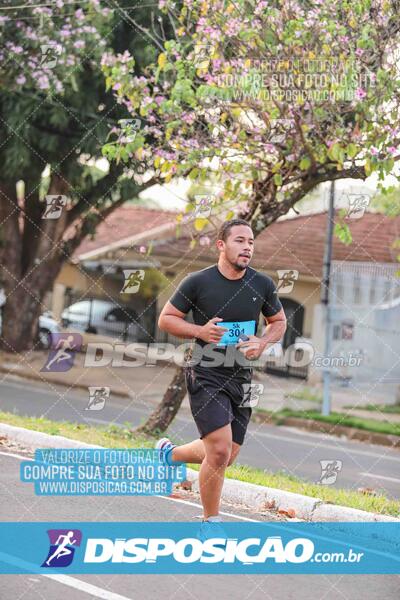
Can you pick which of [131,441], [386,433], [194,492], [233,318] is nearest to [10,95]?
[386,433]

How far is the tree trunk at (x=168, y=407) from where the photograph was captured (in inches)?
523

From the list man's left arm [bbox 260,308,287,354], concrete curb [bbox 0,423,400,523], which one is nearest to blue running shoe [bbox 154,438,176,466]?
man's left arm [bbox 260,308,287,354]

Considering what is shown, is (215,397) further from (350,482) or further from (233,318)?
(350,482)

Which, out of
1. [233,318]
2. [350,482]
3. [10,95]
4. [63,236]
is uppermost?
[10,95]

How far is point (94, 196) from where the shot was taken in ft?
80.6

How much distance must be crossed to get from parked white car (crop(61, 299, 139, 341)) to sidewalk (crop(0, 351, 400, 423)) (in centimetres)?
419

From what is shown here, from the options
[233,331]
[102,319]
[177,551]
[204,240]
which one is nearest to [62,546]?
[177,551]

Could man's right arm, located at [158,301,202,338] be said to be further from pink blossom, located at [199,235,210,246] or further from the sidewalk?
the sidewalk

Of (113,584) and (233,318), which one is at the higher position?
(233,318)

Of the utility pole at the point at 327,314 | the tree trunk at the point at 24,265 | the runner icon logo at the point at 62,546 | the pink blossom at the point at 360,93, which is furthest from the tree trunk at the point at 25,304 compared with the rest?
the runner icon logo at the point at 62,546

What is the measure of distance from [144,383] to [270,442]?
8.99 metres

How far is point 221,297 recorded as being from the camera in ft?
23.1

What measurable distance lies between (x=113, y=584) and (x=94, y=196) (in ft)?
61.6

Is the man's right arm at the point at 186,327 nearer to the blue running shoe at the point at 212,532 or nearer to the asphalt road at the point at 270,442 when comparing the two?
the blue running shoe at the point at 212,532
